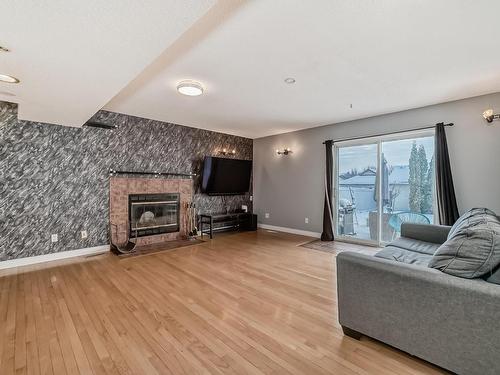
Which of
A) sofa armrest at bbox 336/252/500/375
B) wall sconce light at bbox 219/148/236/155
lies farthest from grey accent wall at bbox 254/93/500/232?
sofa armrest at bbox 336/252/500/375

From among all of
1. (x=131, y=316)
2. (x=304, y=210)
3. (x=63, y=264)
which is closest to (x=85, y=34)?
(x=131, y=316)

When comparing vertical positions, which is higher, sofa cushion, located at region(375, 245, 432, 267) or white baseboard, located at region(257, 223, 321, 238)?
sofa cushion, located at region(375, 245, 432, 267)

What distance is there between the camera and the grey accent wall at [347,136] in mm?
3645

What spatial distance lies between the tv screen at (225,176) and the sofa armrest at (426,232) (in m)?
3.83

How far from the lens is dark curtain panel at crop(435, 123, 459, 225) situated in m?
3.80

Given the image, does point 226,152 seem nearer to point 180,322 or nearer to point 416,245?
point 416,245

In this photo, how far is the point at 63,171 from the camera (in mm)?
4027

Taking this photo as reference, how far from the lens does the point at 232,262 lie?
12.6ft

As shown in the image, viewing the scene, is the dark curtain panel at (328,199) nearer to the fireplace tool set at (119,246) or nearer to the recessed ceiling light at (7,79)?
the fireplace tool set at (119,246)

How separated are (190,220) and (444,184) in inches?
191

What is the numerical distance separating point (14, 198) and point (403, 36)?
5.33 metres

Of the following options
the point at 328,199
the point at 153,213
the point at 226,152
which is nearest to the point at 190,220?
the point at 153,213

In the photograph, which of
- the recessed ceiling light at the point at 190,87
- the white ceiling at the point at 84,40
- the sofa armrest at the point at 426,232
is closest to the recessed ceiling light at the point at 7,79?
the white ceiling at the point at 84,40

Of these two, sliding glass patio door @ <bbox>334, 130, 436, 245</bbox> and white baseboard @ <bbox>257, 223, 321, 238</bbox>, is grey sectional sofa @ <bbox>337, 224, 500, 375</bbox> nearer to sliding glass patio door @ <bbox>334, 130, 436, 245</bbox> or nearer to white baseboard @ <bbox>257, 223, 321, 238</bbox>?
sliding glass patio door @ <bbox>334, 130, 436, 245</bbox>
